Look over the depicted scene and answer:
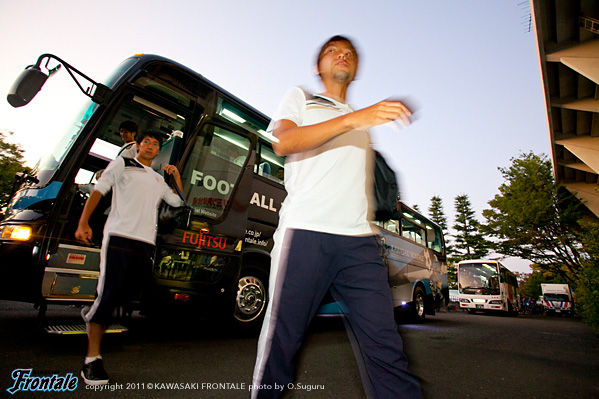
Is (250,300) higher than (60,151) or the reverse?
the reverse

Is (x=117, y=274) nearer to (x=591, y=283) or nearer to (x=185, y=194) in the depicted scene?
(x=185, y=194)

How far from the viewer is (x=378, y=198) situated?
159cm

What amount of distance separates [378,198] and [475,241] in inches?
2163

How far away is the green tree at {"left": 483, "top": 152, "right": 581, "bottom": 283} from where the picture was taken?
20688mm

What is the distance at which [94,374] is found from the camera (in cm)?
230

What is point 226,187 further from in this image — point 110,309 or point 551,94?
point 551,94

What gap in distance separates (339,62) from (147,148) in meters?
2.00

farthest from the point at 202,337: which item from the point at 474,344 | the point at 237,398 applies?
the point at 474,344

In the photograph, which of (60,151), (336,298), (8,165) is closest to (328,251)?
(336,298)

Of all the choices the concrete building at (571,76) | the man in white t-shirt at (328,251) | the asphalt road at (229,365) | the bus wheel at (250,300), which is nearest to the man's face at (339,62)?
the man in white t-shirt at (328,251)

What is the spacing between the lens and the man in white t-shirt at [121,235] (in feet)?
7.73

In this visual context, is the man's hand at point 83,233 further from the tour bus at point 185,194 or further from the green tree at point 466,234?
the green tree at point 466,234

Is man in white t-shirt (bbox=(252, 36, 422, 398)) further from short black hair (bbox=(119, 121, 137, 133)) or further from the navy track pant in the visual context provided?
short black hair (bbox=(119, 121, 137, 133))

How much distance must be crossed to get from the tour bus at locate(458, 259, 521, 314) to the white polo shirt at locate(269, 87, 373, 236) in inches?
933
